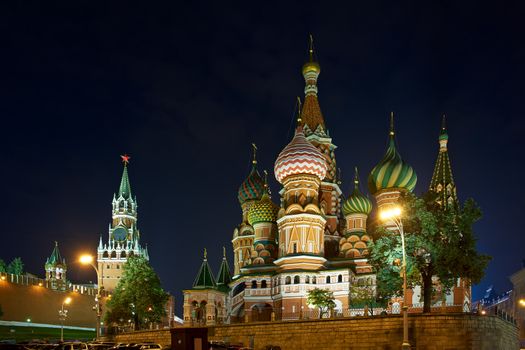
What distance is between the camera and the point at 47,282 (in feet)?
266

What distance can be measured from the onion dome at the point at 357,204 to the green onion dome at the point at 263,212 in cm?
751

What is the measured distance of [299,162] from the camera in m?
53.8

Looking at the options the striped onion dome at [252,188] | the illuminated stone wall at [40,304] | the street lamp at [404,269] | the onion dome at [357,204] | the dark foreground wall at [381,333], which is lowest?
the illuminated stone wall at [40,304]

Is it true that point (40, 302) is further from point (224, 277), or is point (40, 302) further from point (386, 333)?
point (386, 333)

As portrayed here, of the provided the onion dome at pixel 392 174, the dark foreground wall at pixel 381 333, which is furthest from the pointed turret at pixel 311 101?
the dark foreground wall at pixel 381 333

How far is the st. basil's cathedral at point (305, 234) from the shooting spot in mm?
50688

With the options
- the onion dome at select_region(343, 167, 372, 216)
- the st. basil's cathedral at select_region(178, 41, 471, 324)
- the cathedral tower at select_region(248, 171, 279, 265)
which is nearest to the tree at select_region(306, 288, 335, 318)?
the st. basil's cathedral at select_region(178, 41, 471, 324)

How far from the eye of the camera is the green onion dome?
5983cm

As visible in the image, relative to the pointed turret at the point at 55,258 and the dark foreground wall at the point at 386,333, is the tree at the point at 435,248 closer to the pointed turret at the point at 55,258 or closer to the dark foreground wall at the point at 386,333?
the dark foreground wall at the point at 386,333

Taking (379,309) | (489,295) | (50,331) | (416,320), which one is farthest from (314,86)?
(489,295)

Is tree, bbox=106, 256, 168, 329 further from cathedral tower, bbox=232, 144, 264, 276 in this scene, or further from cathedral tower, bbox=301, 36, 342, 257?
cathedral tower, bbox=301, 36, 342, 257

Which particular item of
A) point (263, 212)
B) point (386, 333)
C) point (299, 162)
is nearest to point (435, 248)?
point (386, 333)

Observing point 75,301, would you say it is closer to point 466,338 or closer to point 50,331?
point 50,331

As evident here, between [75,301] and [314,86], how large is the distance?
47922mm
